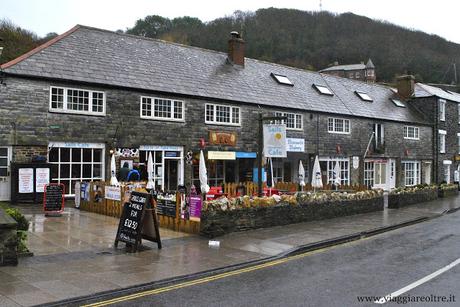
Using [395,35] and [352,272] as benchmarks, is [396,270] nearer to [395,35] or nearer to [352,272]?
[352,272]

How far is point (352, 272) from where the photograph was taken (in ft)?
28.1

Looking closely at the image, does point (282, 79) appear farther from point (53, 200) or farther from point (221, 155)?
point (53, 200)

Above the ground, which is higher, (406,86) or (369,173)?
(406,86)

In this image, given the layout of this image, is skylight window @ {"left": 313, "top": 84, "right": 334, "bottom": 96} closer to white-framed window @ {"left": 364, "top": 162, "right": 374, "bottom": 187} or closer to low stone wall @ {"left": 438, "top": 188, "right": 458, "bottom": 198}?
white-framed window @ {"left": 364, "top": 162, "right": 374, "bottom": 187}

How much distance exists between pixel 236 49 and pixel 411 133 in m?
17.3

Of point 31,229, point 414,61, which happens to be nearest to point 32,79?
point 31,229

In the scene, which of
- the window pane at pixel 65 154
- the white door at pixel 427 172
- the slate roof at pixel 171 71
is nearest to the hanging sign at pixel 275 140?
the slate roof at pixel 171 71

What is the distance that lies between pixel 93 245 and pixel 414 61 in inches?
4418

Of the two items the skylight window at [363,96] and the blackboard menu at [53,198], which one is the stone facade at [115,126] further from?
the skylight window at [363,96]

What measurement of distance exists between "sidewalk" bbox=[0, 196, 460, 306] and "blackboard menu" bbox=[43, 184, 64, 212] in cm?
44

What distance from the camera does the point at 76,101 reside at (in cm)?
1800

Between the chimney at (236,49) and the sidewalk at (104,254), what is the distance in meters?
15.0

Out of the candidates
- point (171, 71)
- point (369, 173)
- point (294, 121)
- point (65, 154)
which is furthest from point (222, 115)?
point (369, 173)

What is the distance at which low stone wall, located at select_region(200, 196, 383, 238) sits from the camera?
12172 mm
